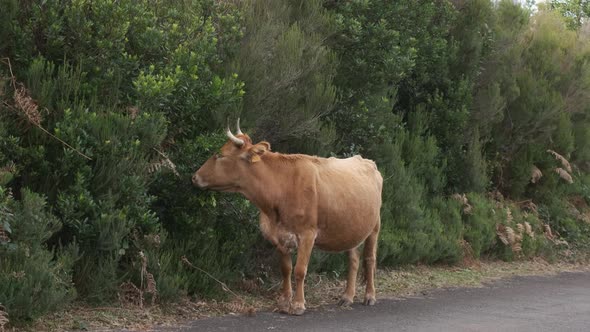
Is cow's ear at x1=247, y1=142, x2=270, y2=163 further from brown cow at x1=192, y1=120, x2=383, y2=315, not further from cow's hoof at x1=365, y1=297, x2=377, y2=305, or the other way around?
cow's hoof at x1=365, y1=297, x2=377, y2=305

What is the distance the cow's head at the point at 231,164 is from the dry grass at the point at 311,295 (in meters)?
1.37

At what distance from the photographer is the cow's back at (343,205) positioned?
9836 millimetres

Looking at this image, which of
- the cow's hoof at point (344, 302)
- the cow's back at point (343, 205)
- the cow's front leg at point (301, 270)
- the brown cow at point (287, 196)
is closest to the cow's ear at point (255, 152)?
the brown cow at point (287, 196)

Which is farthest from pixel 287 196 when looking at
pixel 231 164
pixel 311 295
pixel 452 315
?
pixel 452 315

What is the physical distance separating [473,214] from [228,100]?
784cm

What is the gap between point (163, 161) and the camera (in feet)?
30.3

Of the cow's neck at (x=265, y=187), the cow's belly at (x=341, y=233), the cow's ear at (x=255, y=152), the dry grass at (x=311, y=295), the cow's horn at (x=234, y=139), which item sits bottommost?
the dry grass at (x=311, y=295)

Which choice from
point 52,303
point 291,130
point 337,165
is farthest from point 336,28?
point 52,303

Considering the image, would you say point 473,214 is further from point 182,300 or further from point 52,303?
point 52,303

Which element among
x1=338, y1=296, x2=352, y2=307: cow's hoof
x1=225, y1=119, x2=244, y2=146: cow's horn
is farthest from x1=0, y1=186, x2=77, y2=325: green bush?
x1=338, y1=296, x2=352, y2=307: cow's hoof

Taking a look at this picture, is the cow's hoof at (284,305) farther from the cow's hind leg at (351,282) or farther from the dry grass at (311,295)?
the cow's hind leg at (351,282)

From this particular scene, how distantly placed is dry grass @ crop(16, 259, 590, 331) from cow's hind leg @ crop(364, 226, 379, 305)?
37 cm

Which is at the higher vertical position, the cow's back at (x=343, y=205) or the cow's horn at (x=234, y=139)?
the cow's horn at (x=234, y=139)

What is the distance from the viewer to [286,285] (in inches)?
379
